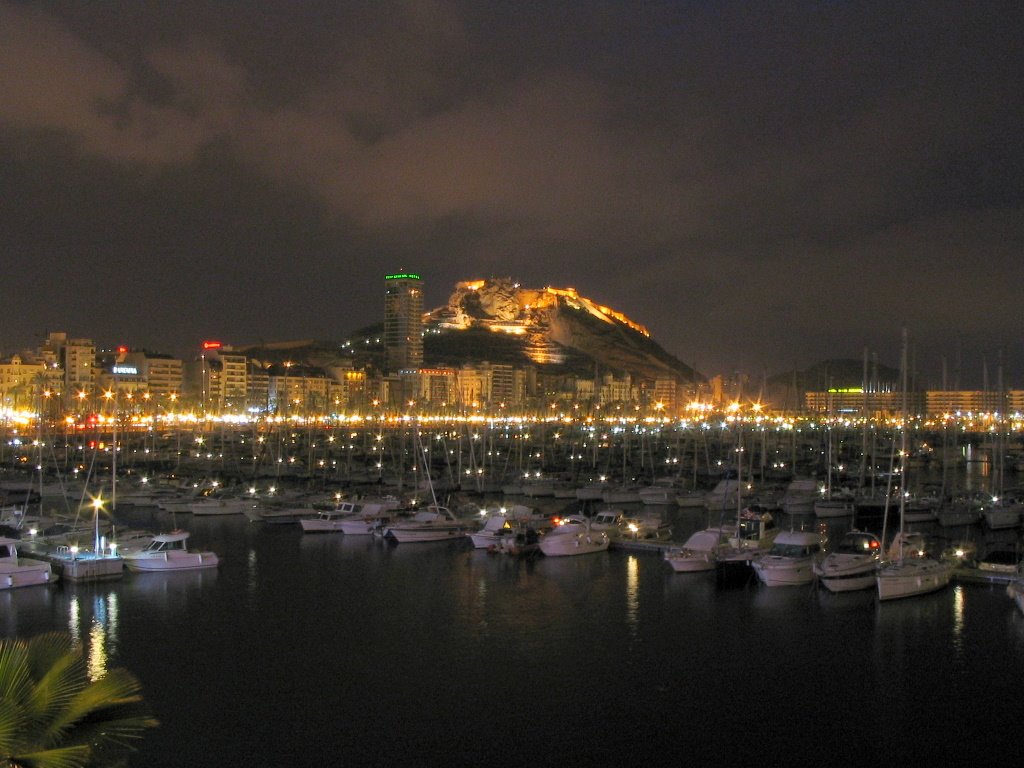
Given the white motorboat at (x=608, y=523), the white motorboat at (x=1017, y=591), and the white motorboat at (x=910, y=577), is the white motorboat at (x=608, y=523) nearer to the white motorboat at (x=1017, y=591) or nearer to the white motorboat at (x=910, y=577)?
the white motorboat at (x=910, y=577)

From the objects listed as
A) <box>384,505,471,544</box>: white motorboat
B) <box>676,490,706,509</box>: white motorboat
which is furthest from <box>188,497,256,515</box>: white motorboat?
<box>676,490,706,509</box>: white motorboat

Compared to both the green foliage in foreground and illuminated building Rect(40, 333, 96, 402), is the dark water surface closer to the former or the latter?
the green foliage in foreground

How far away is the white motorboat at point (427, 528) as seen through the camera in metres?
30.1

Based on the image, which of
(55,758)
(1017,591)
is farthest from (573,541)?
(55,758)

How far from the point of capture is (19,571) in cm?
2231

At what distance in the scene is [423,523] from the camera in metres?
30.7

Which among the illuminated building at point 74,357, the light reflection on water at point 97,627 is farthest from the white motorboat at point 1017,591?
the illuminated building at point 74,357

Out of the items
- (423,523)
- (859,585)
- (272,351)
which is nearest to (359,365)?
(272,351)

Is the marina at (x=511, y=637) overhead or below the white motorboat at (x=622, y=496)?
below

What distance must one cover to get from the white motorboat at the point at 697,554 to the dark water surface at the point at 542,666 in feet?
2.15

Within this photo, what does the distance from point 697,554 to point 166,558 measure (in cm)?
1376

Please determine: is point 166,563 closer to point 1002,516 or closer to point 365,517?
point 365,517

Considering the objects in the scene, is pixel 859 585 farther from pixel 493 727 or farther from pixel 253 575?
pixel 253 575

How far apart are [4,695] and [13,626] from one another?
51.1 feet
